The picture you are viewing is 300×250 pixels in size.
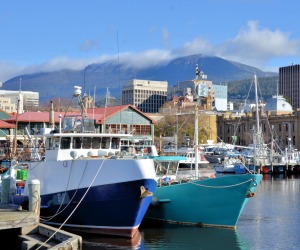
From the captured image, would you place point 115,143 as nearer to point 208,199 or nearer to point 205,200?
point 205,200

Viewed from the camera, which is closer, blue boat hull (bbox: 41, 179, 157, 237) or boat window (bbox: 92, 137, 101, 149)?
blue boat hull (bbox: 41, 179, 157, 237)

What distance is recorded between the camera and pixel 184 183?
113 ft

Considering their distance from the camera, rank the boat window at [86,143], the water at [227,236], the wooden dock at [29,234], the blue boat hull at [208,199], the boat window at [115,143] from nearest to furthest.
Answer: the wooden dock at [29,234]
the water at [227,236]
the boat window at [86,143]
the blue boat hull at [208,199]
the boat window at [115,143]

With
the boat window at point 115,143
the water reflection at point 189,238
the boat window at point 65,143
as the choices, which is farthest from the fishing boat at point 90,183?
the water reflection at point 189,238

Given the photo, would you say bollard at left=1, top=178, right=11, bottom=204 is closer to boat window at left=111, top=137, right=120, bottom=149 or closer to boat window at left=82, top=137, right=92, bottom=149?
boat window at left=82, top=137, right=92, bottom=149

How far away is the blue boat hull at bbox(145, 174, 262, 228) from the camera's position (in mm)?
33875

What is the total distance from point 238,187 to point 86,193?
9184 mm

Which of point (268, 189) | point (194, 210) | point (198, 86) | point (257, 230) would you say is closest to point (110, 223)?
point (194, 210)

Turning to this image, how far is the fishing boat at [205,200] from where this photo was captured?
33875 mm

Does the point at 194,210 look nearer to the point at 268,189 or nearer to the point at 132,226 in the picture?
the point at 132,226

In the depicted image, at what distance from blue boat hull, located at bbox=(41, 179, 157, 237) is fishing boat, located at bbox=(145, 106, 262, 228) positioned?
4234mm

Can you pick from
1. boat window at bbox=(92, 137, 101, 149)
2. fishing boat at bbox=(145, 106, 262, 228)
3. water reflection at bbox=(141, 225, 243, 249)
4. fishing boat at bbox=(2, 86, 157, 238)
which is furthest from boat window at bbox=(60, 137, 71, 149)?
water reflection at bbox=(141, 225, 243, 249)

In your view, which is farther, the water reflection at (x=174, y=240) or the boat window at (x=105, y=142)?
the boat window at (x=105, y=142)

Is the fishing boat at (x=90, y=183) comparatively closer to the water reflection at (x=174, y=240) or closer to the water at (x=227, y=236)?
the water reflection at (x=174, y=240)
